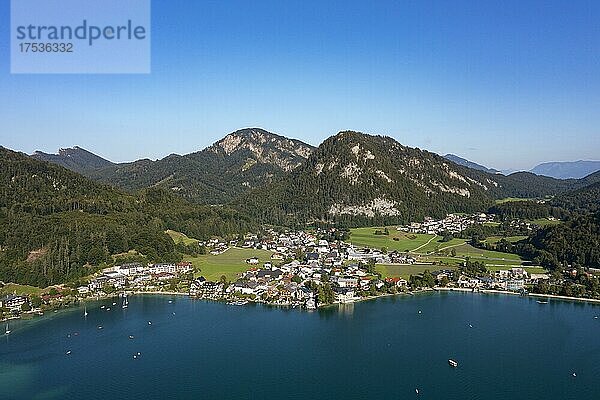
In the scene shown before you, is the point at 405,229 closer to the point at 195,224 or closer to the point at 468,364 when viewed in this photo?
the point at 195,224

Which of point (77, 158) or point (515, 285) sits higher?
point (77, 158)

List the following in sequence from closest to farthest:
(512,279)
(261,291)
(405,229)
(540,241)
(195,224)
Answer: (261,291)
(512,279)
(540,241)
(195,224)
(405,229)

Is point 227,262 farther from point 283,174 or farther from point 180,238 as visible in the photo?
point 283,174

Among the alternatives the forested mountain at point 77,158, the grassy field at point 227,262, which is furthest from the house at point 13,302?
the forested mountain at point 77,158

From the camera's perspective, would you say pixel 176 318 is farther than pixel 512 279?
No

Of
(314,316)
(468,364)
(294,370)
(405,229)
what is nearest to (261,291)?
(314,316)

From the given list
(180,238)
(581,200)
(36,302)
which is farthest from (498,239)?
(36,302)

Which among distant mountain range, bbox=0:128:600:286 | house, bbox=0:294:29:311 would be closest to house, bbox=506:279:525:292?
distant mountain range, bbox=0:128:600:286
